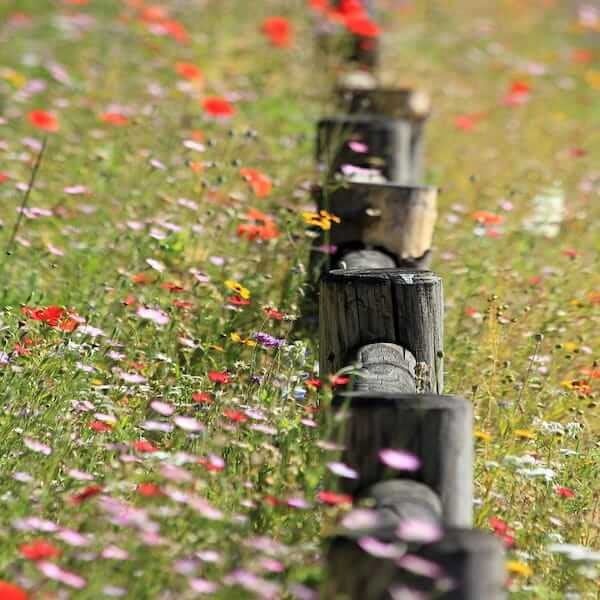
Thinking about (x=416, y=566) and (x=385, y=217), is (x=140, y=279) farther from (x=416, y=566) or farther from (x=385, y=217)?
(x=416, y=566)

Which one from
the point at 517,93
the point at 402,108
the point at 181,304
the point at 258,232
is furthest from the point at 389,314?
the point at 517,93

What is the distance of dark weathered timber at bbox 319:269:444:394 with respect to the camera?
329 cm

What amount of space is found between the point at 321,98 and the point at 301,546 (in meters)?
5.21

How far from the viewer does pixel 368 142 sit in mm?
5227

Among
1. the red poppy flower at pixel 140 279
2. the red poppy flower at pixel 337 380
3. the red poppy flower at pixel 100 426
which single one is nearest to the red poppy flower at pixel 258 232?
the red poppy flower at pixel 140 279

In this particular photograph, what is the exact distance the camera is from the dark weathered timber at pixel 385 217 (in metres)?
4.41

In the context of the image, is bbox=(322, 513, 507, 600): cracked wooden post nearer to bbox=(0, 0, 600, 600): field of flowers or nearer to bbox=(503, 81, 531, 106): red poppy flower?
bbox=(0, 0, 600, 600): field of flowers

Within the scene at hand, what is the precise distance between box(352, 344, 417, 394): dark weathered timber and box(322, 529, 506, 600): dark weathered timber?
2.00 ft

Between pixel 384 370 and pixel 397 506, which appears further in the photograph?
pixel 384 370

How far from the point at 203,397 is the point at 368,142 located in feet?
8.40

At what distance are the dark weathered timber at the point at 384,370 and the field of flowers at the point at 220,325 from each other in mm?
137

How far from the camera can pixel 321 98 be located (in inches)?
290

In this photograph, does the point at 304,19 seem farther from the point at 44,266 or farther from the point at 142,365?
the point at 142,365

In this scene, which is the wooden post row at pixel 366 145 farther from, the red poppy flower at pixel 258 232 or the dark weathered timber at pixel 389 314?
Answer: the dark weathered timber at pixel 389 314
